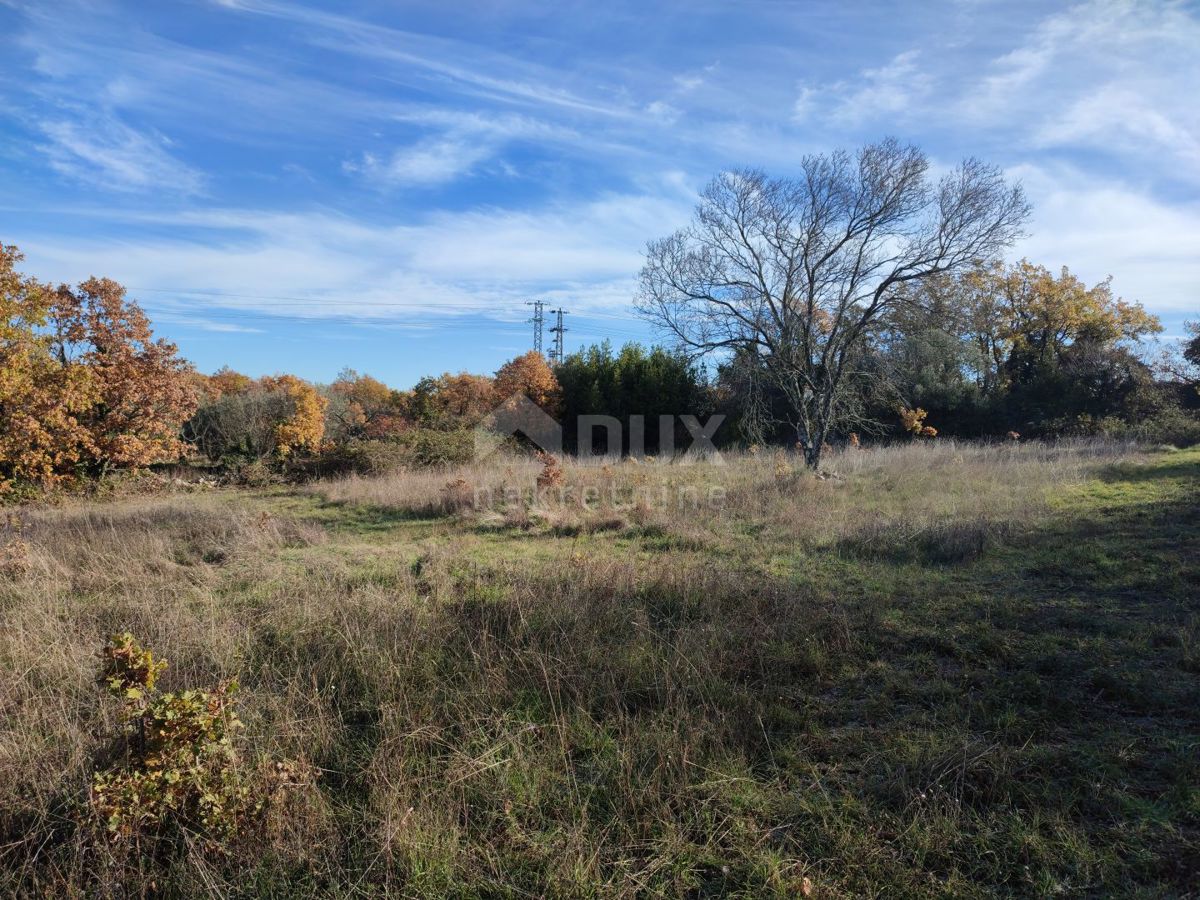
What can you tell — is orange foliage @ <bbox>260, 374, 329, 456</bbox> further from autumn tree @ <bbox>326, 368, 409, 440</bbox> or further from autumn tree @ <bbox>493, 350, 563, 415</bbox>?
autumn tree @ <bbox>493, 350, 563, 415</bbox>

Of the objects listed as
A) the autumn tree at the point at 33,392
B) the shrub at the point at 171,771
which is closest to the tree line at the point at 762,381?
the autumn tree at the point at 33,392

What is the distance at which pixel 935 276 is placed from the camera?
13531 millimetres

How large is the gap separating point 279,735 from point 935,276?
47.5 feet

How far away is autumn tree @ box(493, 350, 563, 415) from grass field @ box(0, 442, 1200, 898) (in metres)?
18.7

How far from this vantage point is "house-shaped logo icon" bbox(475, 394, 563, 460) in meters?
23.2

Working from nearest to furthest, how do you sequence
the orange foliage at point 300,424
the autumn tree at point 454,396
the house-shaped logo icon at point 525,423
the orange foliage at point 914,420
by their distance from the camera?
the orange foliage at point 300,424 → the orange foliage at point 914,420 → the house-shaped logo icon at point 525,423 → the autumn tree at point 454,396

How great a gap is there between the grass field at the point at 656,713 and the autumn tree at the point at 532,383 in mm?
18738

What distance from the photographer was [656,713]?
3.36m

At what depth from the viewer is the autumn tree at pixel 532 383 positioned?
25.7m

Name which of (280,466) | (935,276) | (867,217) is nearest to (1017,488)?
(935,276)

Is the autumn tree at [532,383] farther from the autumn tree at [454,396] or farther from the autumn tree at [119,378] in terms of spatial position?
the autumn tree at [119,378]

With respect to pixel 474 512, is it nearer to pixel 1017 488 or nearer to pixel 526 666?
pixel 526 666
